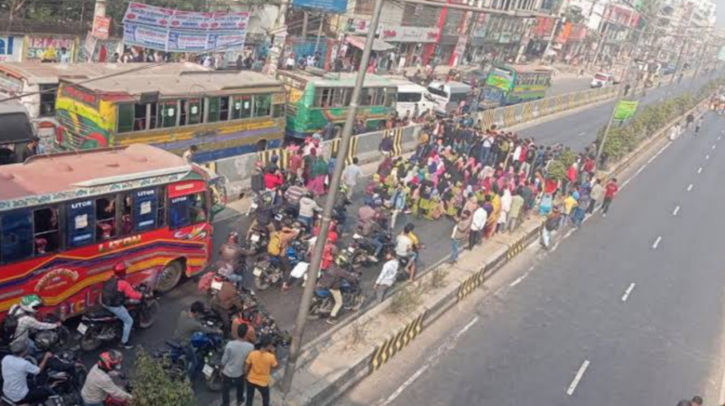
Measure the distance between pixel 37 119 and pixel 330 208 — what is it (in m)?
12.4

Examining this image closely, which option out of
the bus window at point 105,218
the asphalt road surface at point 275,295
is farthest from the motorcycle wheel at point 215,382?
the bus window at point 105,218

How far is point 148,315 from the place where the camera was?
11.5 metres

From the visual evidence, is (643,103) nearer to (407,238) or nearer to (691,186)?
(691,186)

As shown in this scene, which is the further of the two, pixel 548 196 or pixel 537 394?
pixel 548 196

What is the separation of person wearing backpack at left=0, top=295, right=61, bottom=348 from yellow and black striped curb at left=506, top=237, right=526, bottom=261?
1332 centimetres

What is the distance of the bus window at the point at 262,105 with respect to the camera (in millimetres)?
21484

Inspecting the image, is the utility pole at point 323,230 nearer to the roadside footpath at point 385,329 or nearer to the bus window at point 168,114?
the roadside footpath at point 385,329

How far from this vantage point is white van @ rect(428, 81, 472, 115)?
120 ft

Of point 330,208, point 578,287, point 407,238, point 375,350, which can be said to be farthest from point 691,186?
point 330,208

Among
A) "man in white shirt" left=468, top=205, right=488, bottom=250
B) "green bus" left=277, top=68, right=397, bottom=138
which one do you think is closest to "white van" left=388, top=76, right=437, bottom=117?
"green bus" left=277, top=68, right=397, bottom=138

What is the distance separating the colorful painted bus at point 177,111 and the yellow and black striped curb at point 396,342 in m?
8.59

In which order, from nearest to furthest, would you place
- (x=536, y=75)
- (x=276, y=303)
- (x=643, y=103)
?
1. (x=276, y=303)
2. (x=536, y=75)
3. (x=643, y=103)

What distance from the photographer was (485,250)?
61.6 ft

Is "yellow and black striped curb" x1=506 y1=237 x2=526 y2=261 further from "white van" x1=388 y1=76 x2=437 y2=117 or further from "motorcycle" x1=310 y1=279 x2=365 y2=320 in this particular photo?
"white van" x1=388 y1=76 x2=437 y2=117
